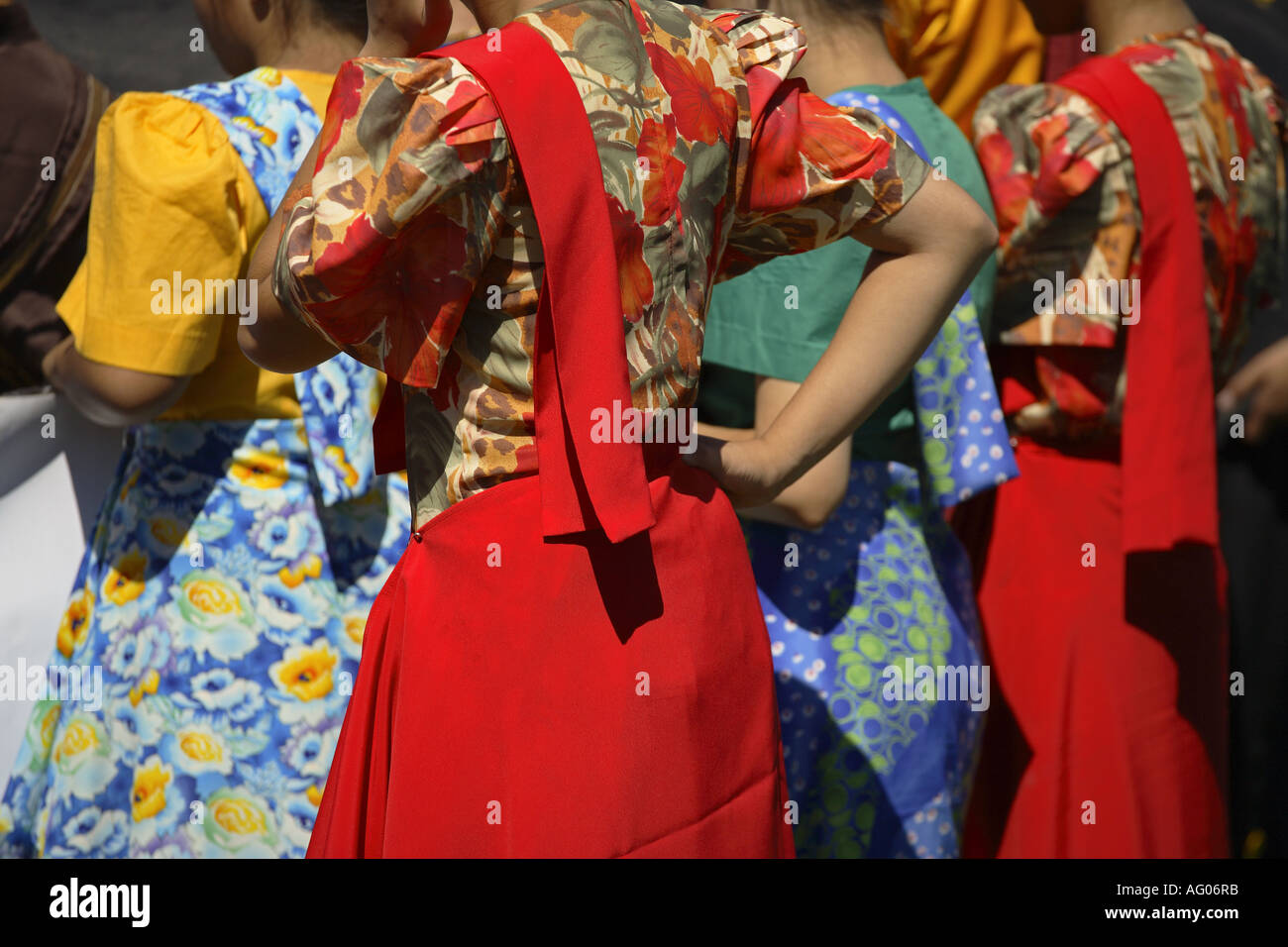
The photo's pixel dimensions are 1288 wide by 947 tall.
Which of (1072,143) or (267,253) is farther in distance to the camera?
(1072,143)

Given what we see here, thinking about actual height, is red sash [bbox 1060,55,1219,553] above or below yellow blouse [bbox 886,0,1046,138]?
below

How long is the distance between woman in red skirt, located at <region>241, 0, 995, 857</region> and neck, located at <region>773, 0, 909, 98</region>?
61 centimetres

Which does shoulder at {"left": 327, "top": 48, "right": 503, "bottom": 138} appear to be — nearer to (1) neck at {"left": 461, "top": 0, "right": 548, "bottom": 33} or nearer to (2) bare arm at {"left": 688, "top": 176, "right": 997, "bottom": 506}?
(1) neck at {"left": 461, "top": 0, "right": 548, "bottom": 33}

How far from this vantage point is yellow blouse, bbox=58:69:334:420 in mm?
1571

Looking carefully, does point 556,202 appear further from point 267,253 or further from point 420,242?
point 267,253

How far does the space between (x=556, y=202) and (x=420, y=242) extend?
11 cm

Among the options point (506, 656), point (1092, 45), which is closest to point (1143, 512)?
point (1092, 45)

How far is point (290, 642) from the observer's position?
1.69 meters

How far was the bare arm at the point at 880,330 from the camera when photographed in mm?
1224

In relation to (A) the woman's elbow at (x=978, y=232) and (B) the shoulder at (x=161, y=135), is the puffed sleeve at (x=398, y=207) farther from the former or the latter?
(B) the shoulder at (x=161, y=135)

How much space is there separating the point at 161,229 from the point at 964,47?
1.35 metres
